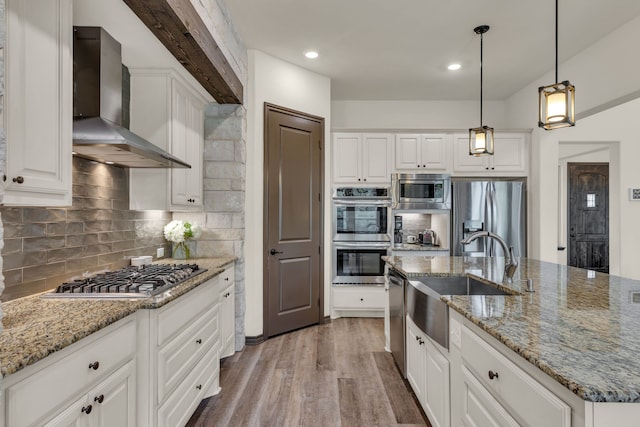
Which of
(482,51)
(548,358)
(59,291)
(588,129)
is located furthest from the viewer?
(588,129)

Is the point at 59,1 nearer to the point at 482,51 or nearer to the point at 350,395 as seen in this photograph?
the point at 350,395

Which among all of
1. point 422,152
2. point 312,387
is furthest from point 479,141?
point 312,387

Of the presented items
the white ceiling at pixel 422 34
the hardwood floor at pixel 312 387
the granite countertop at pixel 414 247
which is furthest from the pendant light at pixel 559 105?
the granite countertop at pixel 414 247

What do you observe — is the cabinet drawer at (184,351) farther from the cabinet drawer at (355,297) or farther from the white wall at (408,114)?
the white wall at (408,114)

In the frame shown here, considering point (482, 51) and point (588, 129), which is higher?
point (482, 51)

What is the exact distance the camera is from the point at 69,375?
1.17 metres

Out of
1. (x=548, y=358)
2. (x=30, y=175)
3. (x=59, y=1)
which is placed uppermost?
(x=59, y=1)

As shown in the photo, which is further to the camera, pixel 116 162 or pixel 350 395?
pixel 350 395

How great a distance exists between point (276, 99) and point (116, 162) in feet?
6.06

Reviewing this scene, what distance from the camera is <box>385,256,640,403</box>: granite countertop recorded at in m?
0.86

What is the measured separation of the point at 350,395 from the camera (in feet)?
8.29

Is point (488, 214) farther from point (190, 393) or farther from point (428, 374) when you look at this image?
point (190, 393)

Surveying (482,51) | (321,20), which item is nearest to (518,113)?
(482,51)

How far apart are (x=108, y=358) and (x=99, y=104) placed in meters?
1.37
